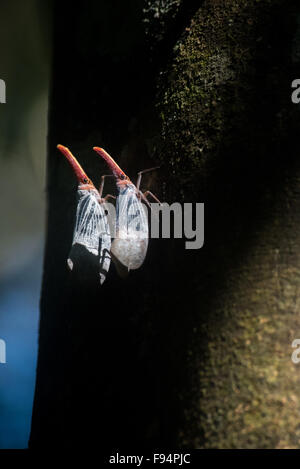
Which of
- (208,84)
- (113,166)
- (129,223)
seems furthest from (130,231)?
(208,84)

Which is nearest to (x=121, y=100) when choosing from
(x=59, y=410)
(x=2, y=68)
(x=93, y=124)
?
(x=93, y=124)

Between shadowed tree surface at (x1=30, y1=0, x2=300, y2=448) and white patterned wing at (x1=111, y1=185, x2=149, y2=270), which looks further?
white patterned wing at (x1=111, y1=185, x2=149, y2=270)

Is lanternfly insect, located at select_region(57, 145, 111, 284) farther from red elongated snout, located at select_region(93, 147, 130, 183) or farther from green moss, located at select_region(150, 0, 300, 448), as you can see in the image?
green moss, located at select_region(150, 0, 300, 448)

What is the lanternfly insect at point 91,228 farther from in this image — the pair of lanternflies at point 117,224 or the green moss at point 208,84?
the green moss at point 208,84

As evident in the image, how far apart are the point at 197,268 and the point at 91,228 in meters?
0.25

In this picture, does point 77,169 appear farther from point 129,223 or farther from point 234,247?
point 234,247

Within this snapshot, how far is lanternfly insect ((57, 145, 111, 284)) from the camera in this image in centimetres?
77

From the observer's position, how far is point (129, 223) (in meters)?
0.76

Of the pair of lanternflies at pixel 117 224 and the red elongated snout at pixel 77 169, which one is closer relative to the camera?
the pair of lanternflies at pixel 117 224

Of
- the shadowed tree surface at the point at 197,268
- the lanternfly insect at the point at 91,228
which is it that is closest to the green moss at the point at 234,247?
the shadowed tree surface at the point at 197,268

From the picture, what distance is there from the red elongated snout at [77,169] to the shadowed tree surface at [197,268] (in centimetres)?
2

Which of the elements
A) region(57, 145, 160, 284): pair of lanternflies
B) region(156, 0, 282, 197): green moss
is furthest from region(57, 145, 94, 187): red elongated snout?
region(156, 0, 282, 197): green moss

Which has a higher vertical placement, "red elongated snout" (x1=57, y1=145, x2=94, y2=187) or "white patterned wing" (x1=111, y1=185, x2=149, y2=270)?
"red elongated snout" (x1=57, y1=145, x2=94, y2=187)

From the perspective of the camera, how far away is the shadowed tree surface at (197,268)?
56 centimetres
